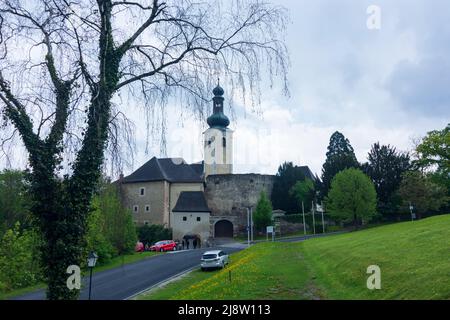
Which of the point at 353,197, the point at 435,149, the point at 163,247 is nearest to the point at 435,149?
the point at 435,149

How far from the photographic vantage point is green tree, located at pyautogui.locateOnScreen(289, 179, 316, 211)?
6168 centimetres

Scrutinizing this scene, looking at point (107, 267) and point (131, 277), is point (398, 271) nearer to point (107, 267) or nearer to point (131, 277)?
point (131, 277)

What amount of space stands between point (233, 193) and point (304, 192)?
37.7 ft

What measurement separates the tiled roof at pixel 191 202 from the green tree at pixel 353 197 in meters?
22.0

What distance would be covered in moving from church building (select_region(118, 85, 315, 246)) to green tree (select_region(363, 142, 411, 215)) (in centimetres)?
1988

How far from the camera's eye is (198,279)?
939 inches

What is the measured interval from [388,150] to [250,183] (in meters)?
22.6

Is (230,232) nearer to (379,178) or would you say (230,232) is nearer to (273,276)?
(379,178)

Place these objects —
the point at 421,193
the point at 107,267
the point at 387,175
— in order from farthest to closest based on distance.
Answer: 1. the point at 387,175
2. the point at 421,193
3. the point at 107,267

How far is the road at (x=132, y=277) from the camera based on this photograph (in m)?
21.6

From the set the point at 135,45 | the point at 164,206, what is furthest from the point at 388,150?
the point at 135,45

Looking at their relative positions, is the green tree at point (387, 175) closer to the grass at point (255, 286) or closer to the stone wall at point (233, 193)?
the stone wall at point (233, 193)

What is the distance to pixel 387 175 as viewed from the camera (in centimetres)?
5275

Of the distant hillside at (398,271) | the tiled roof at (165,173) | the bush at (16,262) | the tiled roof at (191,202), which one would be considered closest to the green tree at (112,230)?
the bush at (16,262)
